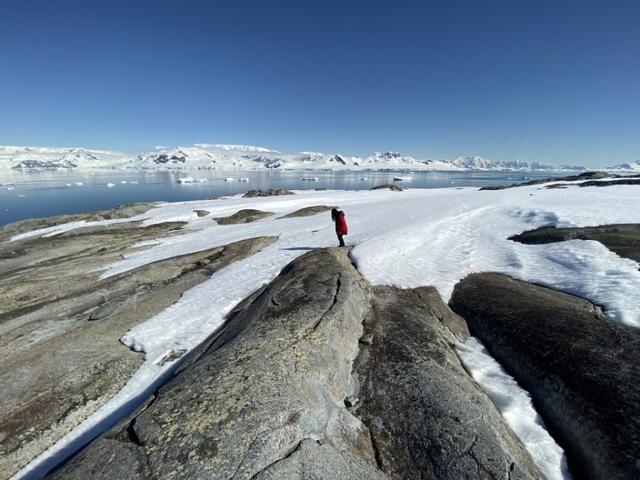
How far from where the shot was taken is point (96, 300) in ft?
53.0

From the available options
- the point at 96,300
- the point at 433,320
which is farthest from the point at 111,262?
the point at 433,320

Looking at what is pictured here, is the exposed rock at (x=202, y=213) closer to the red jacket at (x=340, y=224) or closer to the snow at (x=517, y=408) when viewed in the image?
the red jacket at (x=340, y=224)

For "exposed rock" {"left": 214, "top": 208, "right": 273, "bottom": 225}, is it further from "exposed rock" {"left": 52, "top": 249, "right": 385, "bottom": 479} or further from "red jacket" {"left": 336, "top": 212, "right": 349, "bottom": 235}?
"exposed rock" {"left": 52, "top": 249, "right": 385, "bottom": 479}

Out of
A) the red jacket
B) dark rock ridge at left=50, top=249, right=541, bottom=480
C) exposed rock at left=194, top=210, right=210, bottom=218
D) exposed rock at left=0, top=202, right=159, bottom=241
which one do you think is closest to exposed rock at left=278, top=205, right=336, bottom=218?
exposed rock at left=194, top=210, right=210, bottom=218

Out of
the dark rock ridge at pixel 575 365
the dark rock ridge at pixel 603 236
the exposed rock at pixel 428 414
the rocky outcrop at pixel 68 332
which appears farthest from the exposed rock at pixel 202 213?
the dark rock ridge at pixel 575 365

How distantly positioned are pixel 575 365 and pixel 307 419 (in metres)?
7.14

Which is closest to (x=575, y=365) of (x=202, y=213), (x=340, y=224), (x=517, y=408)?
(x=517, y=408)

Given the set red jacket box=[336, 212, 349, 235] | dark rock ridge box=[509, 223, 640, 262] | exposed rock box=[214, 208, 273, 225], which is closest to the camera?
dark rock ridge box=[509, 223, 640, 262]

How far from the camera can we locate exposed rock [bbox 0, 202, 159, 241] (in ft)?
133

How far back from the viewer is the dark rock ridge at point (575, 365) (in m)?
6.28

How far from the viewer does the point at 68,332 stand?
12664 millimetres

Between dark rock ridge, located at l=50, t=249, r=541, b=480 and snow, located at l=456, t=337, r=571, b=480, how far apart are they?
0.57 meters

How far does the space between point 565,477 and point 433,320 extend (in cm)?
564

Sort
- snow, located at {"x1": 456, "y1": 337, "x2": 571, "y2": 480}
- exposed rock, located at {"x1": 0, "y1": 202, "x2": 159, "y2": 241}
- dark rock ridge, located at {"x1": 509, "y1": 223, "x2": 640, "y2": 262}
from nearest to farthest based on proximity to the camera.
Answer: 1. snow, located at {"x1": 456, "y1": 337, "x2": 571, "y2": 480}
2. dark rock ridge, located at {"x1": 509, "y1": 223, "x2": 640, "y2": 262}
3. exposed rock, located at {"x1": 0, "y1": 202, "x2": 159, "y2": 241}
